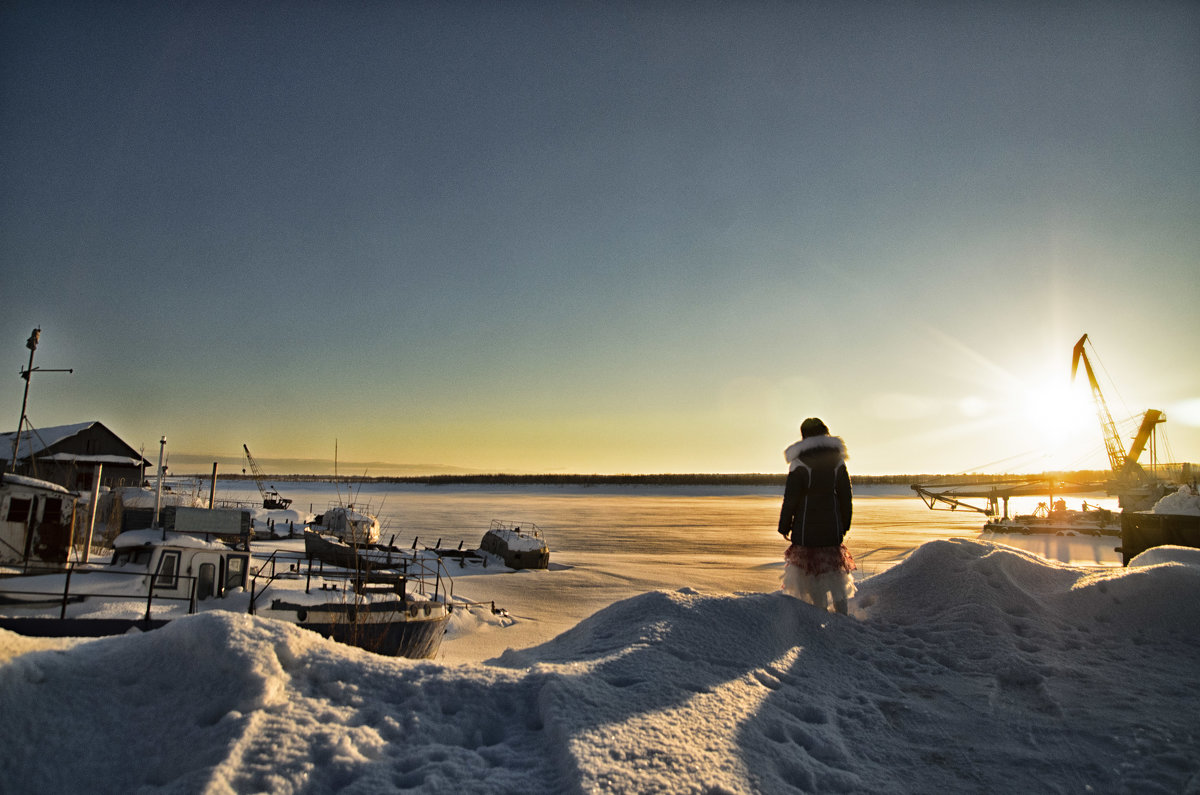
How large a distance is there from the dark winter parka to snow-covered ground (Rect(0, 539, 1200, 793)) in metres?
1.25

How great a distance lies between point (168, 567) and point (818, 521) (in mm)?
14540

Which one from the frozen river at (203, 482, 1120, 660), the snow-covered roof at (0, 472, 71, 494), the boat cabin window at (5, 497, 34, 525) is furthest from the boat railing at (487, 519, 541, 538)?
the boat cabin window at (5, 497, 34, 525)

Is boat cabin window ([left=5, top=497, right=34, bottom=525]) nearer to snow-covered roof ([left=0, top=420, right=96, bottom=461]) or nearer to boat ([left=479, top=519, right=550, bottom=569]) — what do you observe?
boat ([left=479, top=519, right=550, bottom=569])

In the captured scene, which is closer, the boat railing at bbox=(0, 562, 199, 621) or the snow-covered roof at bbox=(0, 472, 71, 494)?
the boat railing at bbox=(0, 562, 199, 621)

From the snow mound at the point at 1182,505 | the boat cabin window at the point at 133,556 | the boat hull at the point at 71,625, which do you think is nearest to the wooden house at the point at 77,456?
the boat cabin window at the point at 133,556

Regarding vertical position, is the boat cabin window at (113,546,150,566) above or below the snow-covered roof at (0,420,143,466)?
below

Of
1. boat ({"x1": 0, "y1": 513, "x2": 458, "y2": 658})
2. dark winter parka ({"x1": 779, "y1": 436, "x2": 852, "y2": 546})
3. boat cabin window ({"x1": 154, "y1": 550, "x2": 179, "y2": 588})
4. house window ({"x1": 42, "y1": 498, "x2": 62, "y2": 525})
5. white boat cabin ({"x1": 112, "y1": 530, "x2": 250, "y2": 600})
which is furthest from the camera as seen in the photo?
house window ({"x1": 42, "y1": 498, "x2": 62, "y2": 525})

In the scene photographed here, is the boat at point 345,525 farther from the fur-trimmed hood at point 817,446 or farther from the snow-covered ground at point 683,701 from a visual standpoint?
the snow-covered ground at point 683,701

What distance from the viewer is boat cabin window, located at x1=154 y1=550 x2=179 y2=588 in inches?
569

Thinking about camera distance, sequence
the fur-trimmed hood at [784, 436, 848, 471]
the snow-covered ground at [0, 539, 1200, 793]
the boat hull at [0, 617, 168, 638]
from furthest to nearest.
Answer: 1. the boat hull at [0, 617, 168, 638]
2. the fur-trimmed hood at [784, 436, 848, 471]
3. the snow-covered ground at [0, 539, 1200, 793]

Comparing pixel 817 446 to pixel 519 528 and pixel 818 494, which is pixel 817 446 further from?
pixel 519 528

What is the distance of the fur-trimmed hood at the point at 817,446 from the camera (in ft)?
24.5

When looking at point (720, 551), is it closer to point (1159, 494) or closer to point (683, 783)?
point (683, 783)

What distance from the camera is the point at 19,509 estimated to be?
15.2 m
